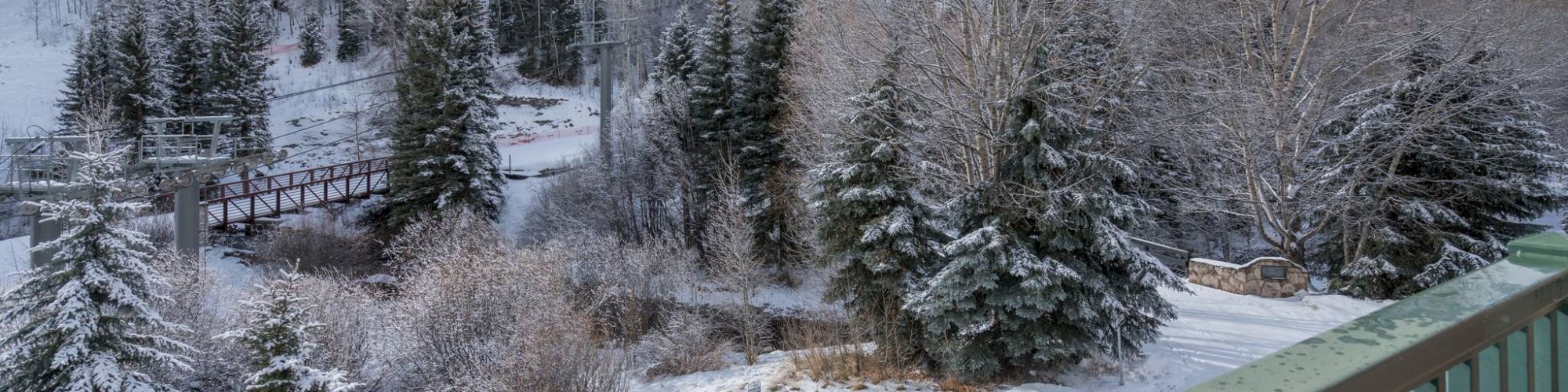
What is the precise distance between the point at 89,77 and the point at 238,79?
219 inches

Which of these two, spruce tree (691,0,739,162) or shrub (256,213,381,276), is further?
spruce tree (691,0,739,162)

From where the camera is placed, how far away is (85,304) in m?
10.6

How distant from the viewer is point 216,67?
1414 inches

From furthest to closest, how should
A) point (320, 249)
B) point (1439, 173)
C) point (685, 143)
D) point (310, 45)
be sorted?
point (310, 45) → point (685, 143) → point (320, 249) → point (1439, 173)

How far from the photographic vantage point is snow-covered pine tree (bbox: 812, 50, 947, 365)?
14.4m

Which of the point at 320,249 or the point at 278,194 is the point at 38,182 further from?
the point at 278,194

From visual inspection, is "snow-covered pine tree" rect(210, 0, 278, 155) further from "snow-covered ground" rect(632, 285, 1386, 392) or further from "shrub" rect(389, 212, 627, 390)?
"snow-covered ground" rect(632, 285, 1386, 392)

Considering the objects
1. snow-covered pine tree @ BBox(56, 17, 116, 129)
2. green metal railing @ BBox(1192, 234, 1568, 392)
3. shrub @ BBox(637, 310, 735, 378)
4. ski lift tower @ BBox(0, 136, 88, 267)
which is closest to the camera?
green metal railing @ BBox(1192, 234, 1568, 392)

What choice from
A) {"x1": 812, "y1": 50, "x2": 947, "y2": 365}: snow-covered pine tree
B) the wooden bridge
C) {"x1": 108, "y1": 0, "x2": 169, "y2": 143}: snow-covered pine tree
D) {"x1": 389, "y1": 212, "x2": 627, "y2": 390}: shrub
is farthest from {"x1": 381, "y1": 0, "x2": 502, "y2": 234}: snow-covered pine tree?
{"x1": 812, "y1": 50, "x2": 947, "y2": 365}: snow-covered pine tree

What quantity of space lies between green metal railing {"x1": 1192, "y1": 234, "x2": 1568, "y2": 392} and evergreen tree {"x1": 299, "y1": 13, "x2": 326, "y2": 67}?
5458 cm

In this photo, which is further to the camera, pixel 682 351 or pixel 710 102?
pixel 710 102

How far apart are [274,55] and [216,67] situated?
15677 mm

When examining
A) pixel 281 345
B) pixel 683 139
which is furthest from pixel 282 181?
pixel 281 345

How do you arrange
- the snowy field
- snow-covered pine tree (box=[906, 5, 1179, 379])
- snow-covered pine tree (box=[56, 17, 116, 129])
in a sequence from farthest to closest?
snow-covered pine tree (box=[56, 17, 116, 129]), the snowy field, snow-covered pine tree (box=[906, 5, 1179, 379])
